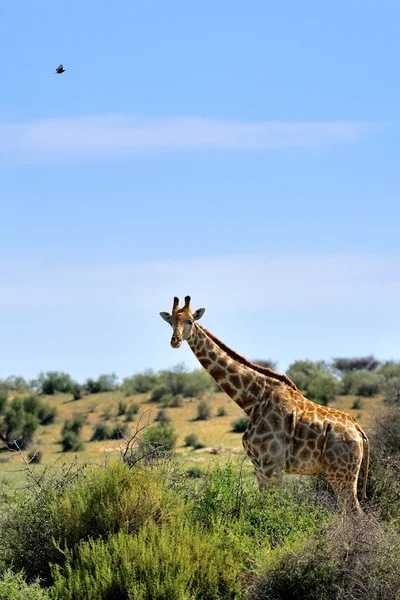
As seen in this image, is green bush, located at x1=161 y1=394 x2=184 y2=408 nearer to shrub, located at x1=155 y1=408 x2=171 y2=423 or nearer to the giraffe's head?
shrub, located at x1=155 y1=408 x2=171 y2=423

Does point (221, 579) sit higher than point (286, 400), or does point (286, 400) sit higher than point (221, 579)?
point (286, 400)

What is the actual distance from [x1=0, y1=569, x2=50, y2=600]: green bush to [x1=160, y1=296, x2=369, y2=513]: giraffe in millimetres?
3483

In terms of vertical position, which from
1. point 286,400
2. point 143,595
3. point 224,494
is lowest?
point 143,595

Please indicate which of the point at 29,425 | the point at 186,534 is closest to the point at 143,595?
the point at 186,534

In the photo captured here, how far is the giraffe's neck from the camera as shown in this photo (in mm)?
14094

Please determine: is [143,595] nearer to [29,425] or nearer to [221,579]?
[221,579]

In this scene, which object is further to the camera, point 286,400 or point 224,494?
point 286,400

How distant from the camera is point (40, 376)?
2438 inches

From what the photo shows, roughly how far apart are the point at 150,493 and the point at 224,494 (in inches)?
35.1

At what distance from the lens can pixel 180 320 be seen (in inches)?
546

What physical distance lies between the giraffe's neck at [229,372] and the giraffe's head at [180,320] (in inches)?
7.6

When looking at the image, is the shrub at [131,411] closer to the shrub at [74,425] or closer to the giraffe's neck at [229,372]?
the shrub at [74,425]

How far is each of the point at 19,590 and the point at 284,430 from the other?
4.19 meters

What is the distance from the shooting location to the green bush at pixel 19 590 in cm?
1061
